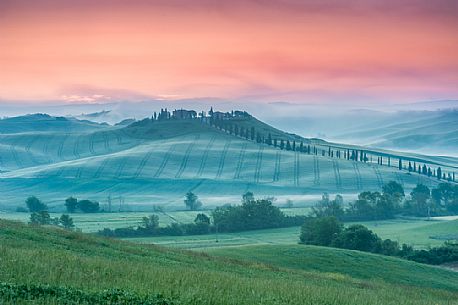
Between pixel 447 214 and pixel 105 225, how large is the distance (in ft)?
278

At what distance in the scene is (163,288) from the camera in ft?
69.4

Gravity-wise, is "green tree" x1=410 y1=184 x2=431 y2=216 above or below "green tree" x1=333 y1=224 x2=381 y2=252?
above

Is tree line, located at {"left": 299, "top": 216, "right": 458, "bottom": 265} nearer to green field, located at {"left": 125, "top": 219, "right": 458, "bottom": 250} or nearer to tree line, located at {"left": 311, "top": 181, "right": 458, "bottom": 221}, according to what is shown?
green field, located at {"left": 125, "top": 219, "right": 458, "bottom": 250}

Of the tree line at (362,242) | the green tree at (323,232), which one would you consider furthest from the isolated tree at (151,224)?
the green tree at (323,232)

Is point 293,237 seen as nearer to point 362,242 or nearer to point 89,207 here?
point 362,242

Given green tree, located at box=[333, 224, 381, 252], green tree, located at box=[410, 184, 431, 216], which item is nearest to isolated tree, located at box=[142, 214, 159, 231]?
green tree, located at box=[333, 224, 381, 252]

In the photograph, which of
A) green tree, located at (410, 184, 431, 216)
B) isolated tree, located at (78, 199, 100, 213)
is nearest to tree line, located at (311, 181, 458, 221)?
green tree, located at (410, 184, 431, 216)

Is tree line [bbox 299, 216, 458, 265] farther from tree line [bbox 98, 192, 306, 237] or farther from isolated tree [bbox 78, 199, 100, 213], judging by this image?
isolated tree [bbox 78, 199, 100, 213]

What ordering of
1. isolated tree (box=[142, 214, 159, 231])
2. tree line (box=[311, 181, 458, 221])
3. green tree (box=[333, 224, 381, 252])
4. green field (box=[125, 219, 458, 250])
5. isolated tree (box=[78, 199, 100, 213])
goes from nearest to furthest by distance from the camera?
green tree (box=[333, 224, 381, 252]) → green field (box=[125, 219, 458, 250]) → isolated tree (box=[142, 214, 159, 231]) → tree line (box=[311, 181, 458, 221]) → isolated tree (box=[78, 199, 100, 213])

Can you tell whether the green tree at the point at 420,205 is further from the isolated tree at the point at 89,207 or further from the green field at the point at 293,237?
the isolated tree at the point at 89,207

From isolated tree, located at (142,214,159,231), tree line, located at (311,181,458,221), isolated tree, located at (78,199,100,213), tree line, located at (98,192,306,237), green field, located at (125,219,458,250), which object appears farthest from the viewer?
isolated tree, located at (78,199,100,213)

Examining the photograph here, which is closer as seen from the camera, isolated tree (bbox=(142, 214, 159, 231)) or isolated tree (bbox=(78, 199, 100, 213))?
isolated tree (bbox=(142, 214, 159, 231))

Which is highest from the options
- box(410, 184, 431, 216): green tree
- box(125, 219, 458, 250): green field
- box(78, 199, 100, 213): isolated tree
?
box(410, 184, 431, 216): green tree

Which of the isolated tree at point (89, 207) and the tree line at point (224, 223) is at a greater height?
the isolated tree at point (89, 207)
